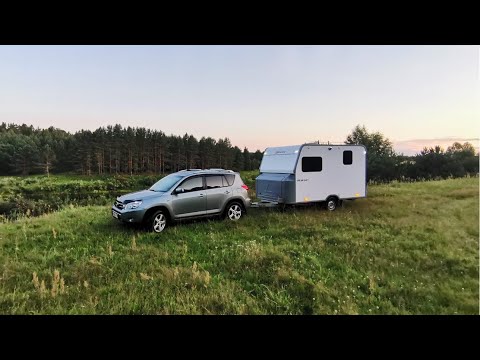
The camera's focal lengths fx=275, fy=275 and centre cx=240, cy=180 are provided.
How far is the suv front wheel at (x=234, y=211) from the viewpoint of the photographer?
8109mm

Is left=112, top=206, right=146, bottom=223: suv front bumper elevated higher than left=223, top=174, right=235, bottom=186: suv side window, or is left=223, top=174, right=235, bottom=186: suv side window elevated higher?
left=223, top=174, right=235, bottom=186: suv side window

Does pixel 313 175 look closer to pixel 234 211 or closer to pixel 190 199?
pixel 234 211

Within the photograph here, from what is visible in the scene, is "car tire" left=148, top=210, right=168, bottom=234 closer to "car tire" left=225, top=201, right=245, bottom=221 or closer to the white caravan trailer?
"car tire" left=225, top=201, right=245, bottom=221

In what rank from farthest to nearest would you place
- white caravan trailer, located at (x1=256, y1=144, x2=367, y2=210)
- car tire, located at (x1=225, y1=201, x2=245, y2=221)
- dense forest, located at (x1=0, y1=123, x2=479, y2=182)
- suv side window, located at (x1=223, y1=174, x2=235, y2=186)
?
dense forest, located at (x1=0, y1=123, x2=479, y2=182) < white caravan trailer, located at (x1=256, y1=144, x2=367, y2=210) < suv side window, located at (x1=223, y1=174, x2=235, y2=186) < car tire, located at (x1=225, y1=201, x2=245, y2=221)

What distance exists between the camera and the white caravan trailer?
899cm

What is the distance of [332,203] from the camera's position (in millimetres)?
9672

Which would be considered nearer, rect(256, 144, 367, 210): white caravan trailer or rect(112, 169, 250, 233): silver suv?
rect(112, 169, 250, 233): silver suv

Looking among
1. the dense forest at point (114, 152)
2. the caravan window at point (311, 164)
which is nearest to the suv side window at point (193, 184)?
the dense forest at point (114, 152)

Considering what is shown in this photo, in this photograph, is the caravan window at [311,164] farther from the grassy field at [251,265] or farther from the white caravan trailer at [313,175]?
the grassy field at [251,265]

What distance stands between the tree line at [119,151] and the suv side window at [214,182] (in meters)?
1.89

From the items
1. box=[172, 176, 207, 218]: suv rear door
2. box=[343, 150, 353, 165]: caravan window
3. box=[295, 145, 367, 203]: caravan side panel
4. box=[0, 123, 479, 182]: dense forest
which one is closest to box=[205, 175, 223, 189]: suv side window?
box=[172, 176, 207, 218]: suv rear door
